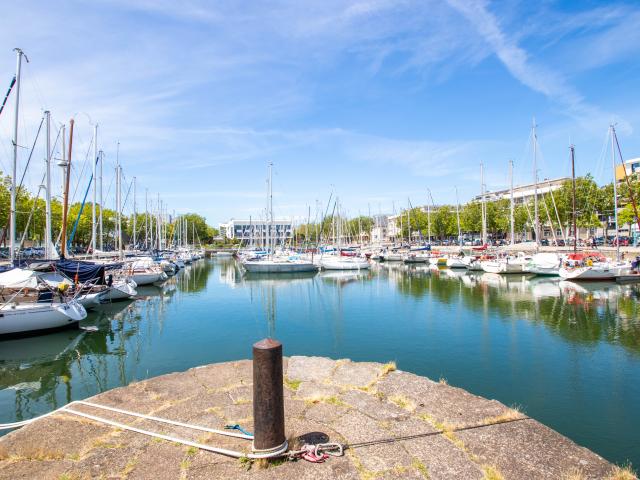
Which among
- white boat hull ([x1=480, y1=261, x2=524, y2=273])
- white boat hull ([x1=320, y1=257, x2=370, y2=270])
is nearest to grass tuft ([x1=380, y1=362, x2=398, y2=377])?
white boat hull ([x1=480, y1=261, x2=524, y2=273])

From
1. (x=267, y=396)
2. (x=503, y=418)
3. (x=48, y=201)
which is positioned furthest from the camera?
(x=48, y=201)

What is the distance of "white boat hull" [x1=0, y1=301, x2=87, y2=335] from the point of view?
1636cm

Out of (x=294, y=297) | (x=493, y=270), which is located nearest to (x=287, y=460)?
(x=294, y=297)

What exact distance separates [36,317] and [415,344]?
1688 cm

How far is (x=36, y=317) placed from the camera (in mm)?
16969

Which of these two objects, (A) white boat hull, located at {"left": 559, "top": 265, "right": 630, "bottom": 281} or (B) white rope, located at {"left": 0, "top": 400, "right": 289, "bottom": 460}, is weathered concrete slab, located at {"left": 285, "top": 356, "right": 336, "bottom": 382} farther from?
(A) white boat hull, located at {"left": 559, "top": 265, "right": 630, "bottom": 281}

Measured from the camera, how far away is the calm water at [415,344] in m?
10.4

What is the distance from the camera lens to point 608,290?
31.3 m

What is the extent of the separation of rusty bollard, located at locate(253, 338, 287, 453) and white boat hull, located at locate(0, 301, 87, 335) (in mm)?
17011

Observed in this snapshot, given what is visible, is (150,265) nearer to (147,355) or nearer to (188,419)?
(147,355)

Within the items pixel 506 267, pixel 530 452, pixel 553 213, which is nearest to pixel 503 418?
pixel 530 452

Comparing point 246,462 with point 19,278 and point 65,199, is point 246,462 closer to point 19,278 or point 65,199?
point 19,278

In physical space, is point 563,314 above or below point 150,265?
below

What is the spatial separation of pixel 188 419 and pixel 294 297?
25127 millimetres
